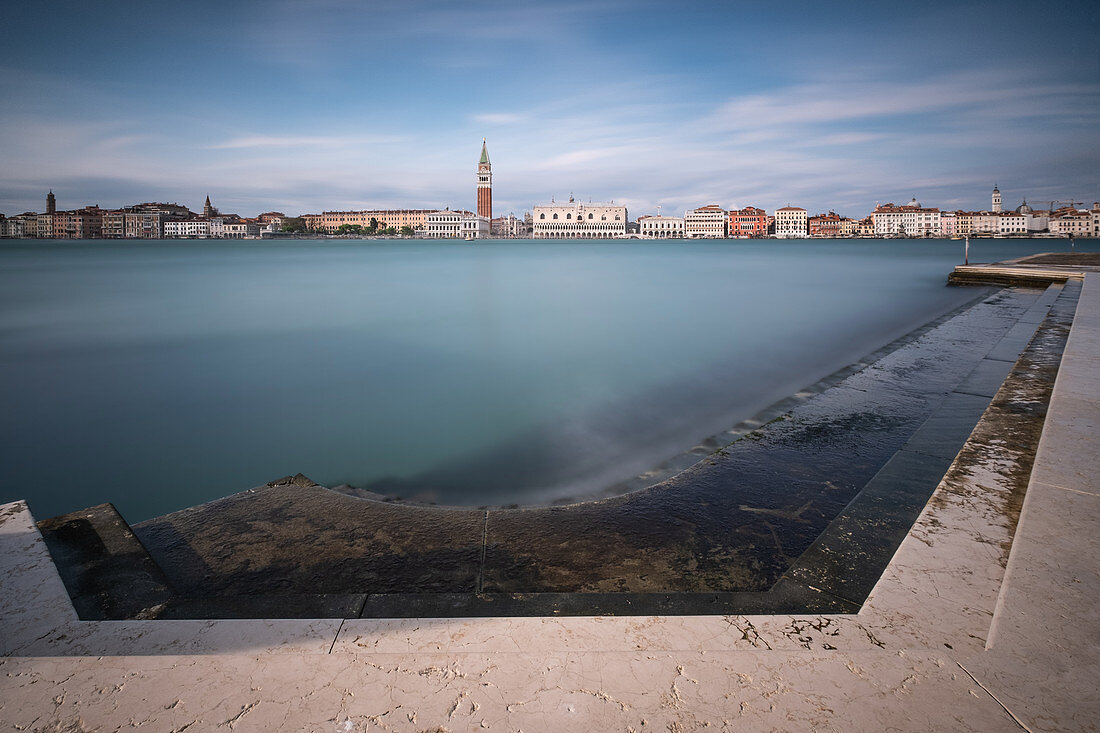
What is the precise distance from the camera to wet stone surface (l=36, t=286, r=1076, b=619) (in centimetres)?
176

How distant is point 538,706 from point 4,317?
16.4 m

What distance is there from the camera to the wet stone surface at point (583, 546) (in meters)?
1.76

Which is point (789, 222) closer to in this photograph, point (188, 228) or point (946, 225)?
point (946, 225)

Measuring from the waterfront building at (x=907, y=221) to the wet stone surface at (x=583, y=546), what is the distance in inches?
5803

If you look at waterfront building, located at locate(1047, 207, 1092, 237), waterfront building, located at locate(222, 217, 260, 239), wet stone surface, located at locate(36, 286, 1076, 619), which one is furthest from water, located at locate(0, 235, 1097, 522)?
waterfront building, located at locate(1047, 207, 1092, 237)

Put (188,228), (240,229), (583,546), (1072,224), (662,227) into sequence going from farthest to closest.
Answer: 1. (662,227)
2. (240,229)
3. (188,228)
4. (1072,224)
5. (583,546)

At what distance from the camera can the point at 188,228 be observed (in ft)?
405

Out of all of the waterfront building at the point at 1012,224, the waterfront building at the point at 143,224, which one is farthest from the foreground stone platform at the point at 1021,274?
the waterfront building at the point at 143,224

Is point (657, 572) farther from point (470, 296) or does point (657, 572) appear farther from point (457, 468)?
point (470, 296)

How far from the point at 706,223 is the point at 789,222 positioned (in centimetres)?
1789

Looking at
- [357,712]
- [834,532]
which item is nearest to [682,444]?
[834,532]

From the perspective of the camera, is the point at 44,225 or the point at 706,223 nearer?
the point at 44,225

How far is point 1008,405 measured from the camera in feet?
11.6

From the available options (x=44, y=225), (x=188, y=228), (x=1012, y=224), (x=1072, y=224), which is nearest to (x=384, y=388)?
(x=188, y=228)
